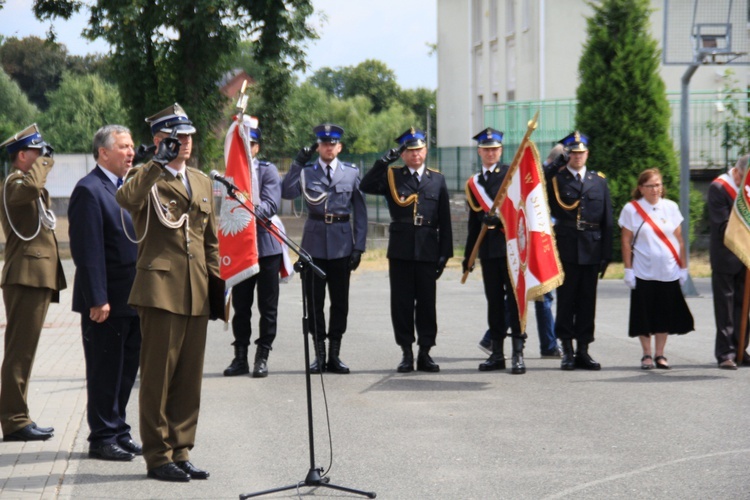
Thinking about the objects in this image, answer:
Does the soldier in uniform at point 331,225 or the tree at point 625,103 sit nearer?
the soldier in uniform at point 331,225

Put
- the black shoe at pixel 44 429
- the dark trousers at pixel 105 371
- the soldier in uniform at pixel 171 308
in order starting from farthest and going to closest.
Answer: the black shoe at pixel 44 429 < the dark trousers at pixel 105 371 < the soldier in uniform at pixel 171 308

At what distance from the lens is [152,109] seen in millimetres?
30125

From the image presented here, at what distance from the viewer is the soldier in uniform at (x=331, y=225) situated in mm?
10641

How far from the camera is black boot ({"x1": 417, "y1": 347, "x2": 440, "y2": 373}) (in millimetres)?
10742

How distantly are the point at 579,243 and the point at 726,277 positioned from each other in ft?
4.97

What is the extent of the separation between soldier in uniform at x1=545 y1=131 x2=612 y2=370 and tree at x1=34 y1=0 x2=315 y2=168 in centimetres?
1840

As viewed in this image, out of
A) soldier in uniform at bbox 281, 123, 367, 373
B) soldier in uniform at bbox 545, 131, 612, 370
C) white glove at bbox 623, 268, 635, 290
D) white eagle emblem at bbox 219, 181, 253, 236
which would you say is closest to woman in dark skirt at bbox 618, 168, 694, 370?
white glove at bbox 623, 268, 635, 290

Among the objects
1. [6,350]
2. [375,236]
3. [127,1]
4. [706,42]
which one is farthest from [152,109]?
[6,350]

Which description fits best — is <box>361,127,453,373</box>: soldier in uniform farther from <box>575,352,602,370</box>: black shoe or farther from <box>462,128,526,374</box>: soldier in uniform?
<box>575,352,602,370</box>: black shoe

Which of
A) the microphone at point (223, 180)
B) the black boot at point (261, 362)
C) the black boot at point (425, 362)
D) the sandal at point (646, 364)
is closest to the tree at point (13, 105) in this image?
the black boot at point (261, 362)

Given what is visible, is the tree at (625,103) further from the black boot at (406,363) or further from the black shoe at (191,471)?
the black shoe at (191,471)

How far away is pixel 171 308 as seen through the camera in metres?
6.64

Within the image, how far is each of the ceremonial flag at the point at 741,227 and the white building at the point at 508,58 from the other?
716 inches

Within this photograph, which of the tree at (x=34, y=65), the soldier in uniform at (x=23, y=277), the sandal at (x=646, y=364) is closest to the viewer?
the soldier in uniform at (x=23, y=277)
